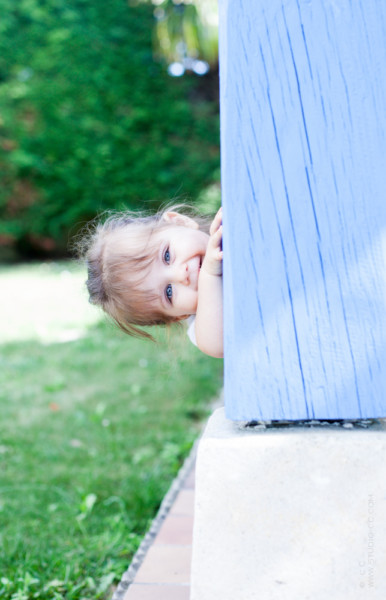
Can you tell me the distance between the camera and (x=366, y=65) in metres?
1.09

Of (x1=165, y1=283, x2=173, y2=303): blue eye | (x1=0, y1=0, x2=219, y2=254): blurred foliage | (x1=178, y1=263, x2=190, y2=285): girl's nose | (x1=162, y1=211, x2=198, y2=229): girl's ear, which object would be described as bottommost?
(x1=165, y1=283, x2=173, y2=303): blue eye

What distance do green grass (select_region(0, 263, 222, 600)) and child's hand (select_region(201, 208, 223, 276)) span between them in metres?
0.49

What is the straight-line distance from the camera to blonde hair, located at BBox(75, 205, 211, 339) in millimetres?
1614

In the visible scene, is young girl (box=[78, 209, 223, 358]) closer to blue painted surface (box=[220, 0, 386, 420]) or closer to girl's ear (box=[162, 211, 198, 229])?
girl's ear (box=[162, 211, 198, 229])

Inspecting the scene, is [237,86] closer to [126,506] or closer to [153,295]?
[153,295]

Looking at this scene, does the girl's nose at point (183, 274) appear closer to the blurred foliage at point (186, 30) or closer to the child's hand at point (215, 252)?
the child's hand at point (215, 252)

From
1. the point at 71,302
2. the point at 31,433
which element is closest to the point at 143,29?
the point at 71,302

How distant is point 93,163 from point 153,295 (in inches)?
394

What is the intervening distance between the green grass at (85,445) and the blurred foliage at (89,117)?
6018 millimetres

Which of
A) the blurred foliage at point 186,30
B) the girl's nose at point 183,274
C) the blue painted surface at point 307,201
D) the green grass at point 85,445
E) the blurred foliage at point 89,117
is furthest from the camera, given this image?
the blurred foliage at point 89,117

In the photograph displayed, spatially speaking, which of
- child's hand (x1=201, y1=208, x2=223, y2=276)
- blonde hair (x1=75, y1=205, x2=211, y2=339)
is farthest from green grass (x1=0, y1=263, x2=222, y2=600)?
child's hand (x1=201, y1=208, x2=223, y2=276)

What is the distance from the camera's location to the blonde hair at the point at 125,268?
1.61 metres

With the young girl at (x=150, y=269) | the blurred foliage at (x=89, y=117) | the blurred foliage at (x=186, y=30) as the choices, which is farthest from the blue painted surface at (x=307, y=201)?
the blurred foliage at (x=89, y=117)

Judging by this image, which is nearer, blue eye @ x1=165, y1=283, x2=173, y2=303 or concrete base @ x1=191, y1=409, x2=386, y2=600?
concrete base @ x1=191, y1=409, x2=386, y2=600
